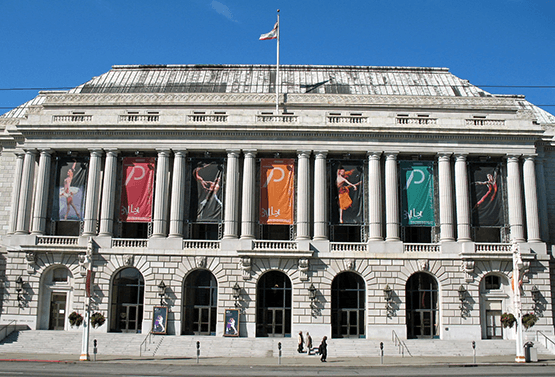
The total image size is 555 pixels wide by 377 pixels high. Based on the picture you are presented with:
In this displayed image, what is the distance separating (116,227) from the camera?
161 ft

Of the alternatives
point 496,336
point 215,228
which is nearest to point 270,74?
point 215,228

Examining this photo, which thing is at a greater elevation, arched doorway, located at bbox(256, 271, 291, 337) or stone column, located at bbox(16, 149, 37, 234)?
stone column, located at bbox(16, 149, 37, 234)

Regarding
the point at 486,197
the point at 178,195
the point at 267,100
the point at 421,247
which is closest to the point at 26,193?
the point at 178,195

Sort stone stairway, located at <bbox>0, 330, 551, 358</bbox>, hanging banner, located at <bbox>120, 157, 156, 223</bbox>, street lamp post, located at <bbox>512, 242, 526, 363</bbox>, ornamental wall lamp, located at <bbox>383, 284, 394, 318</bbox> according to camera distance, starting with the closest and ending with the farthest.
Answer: street lamp post, located at <bbox>512, 242, 526, 363</bbox>, stone stairway, located at <bbox>0, 330, 551, 358</bbox>, ornamental wall lamp, located at <bbox>383, 284, 394, 318</bbox>, hanging banner, located at <bbox>120, 157, 156, 223</bbox>

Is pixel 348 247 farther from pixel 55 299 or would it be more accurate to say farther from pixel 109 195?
pixel 55 299

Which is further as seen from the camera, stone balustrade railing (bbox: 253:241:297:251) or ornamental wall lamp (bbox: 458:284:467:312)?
stone balustrade railing (bbox: 253:241:297:251)

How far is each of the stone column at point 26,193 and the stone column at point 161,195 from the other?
37.2 ft

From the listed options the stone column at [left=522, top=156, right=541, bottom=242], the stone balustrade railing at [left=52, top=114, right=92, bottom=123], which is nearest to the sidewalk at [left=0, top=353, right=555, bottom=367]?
the stone column at [left=522, top=156, right=541, bottom=242]

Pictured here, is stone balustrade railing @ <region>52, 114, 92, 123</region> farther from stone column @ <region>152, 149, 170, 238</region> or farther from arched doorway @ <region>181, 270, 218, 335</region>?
arched doorway @ <region>181, 270, 218, 335</region>

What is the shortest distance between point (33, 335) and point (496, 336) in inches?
1512

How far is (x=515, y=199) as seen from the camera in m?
47.8

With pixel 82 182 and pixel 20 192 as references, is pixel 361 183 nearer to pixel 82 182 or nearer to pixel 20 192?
pixel 82 182

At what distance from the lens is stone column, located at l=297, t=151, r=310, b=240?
47406 mm

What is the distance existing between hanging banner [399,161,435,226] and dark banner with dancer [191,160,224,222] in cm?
1640
